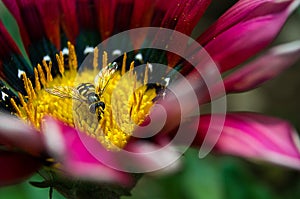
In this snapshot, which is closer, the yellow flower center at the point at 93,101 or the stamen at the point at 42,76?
the yellow flower center at the point at 93,101

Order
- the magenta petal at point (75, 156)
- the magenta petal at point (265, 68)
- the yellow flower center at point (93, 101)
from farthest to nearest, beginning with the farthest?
the yellow flower center at point (93, 101) → the magenta petal at point (265, 68) → the magenta petal at point (75, 156)

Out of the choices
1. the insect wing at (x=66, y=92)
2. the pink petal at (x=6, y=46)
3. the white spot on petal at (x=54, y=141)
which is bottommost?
the white spot on petal at (x=54, y=141)

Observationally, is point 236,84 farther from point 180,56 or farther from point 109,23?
point 109,23

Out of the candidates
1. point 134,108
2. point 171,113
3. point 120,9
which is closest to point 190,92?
point 171,113

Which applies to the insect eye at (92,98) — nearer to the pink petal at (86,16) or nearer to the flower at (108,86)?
the flower at (108,86)

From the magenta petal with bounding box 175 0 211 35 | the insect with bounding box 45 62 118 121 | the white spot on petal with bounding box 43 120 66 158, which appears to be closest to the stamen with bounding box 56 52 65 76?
the insect with bounding box 45 62 118 121

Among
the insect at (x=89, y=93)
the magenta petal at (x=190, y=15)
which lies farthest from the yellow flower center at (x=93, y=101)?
the magenta petal at (x=190, y=15)

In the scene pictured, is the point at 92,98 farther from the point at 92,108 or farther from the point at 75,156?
the point at 75,156

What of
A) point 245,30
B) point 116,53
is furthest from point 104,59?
point 245,30
